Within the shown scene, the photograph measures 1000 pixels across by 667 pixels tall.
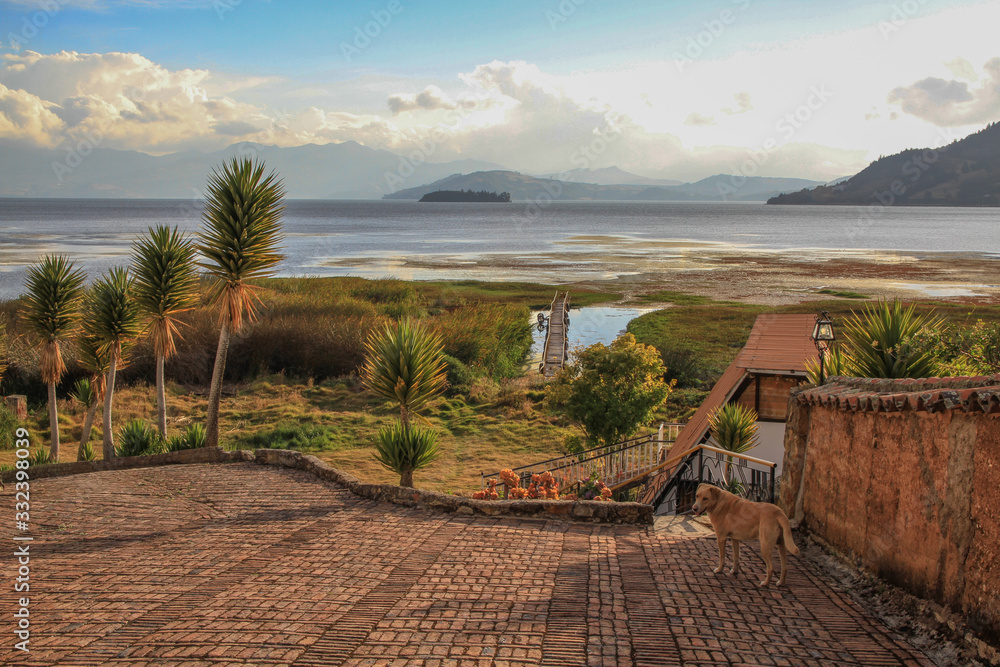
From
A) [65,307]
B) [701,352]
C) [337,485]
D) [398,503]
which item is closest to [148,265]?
[65,307]

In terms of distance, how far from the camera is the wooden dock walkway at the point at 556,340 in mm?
32812

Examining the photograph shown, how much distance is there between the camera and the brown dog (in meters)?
6.00

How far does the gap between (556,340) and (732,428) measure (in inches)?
998

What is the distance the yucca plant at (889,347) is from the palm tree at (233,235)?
456 inches

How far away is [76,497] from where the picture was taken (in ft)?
33.8

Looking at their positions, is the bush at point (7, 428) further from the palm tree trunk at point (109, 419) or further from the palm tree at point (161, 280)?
the palm tree at point (161, 280)

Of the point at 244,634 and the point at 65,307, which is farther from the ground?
the point at 65,307

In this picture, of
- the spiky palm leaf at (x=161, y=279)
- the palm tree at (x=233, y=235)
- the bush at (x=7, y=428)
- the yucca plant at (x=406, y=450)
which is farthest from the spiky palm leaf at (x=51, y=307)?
the yucca plant at (x=406, y=450)

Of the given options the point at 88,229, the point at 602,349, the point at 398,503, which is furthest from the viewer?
the point at 88,229

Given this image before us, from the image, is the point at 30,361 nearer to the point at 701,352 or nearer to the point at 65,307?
the point at 65,307

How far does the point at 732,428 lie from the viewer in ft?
41.9

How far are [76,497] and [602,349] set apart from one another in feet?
39.7

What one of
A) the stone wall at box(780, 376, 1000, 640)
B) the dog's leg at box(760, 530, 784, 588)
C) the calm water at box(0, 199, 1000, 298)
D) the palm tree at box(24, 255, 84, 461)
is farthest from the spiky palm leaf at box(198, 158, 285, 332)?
the calm water at box(0, 199, 1000, 298)

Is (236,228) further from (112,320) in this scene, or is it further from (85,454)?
(85,454)
